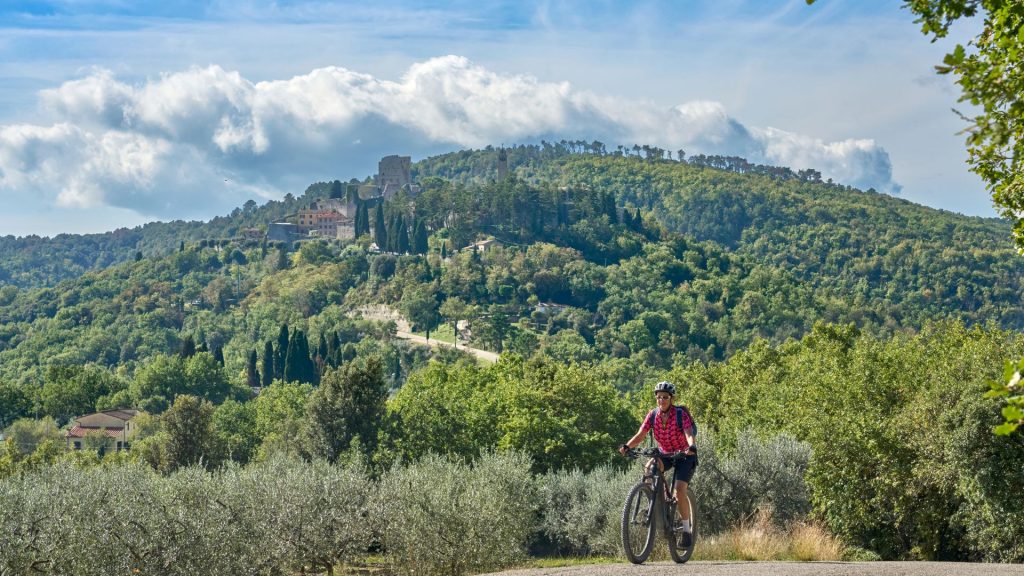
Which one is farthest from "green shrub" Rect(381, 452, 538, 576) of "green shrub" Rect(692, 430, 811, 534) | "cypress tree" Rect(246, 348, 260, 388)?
"cypress tree" Rect(246, 348, 260, 388)

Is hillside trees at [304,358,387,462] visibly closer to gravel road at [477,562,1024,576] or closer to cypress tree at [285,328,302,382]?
gravel road at [477,562,1024,576]

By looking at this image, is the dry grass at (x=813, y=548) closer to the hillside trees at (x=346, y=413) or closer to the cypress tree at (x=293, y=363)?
the hillside trees at (x=346, y=413)

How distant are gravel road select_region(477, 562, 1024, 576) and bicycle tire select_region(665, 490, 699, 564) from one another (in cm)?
20

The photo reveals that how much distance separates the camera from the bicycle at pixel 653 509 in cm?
1399

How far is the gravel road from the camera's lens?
12.9m

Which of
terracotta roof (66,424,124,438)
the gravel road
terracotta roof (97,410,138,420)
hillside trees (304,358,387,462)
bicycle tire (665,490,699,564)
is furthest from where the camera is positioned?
terracotta roof (97,410,138,420)

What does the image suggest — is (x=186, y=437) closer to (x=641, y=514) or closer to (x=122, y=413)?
(x=641, y=514)

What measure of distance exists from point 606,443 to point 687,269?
14153cm

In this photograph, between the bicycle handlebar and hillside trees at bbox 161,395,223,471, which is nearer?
the bicycle handlebar

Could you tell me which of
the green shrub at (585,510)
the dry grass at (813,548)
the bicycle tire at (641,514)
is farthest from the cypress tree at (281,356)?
the bicycle tire at (641,514)

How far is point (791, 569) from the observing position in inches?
521

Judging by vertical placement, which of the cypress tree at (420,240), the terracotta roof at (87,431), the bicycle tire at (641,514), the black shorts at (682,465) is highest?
the cypress tree at (420,240)

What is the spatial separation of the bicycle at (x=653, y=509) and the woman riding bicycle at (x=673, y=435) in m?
0.08

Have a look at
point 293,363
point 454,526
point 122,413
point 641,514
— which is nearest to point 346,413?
point 454,526
